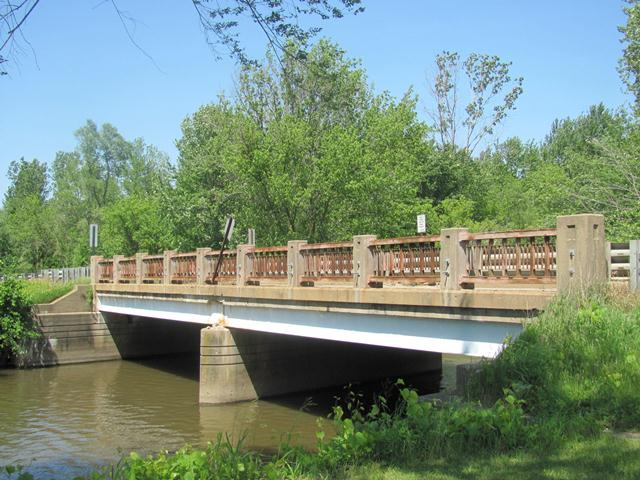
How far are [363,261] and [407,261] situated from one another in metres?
1.13

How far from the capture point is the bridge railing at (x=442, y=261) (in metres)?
9.39

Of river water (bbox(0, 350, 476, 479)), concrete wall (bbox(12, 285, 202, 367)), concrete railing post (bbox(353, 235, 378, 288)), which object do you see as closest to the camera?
concrete railing post (bbox(353, 235, 378, 288))

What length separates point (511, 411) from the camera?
6.36 metres

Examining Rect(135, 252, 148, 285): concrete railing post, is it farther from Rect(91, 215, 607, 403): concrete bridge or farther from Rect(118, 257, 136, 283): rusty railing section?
Rect(118, 257, 136, 283): rusty railing section

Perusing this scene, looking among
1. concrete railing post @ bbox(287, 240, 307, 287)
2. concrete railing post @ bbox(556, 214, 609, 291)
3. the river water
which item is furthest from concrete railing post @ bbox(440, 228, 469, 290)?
concrete railing post @ bbox(287, 240, 307, 287)

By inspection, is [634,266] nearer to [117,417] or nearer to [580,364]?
[580,364]

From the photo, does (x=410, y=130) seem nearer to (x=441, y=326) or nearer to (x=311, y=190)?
(x=311, y=190)

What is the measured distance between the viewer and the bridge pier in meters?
17.4

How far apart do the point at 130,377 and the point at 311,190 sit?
9155mm

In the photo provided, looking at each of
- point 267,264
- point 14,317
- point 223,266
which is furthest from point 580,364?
point 14,317

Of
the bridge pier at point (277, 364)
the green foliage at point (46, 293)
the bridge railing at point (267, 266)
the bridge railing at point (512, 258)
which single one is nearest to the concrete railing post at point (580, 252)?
the bridge railing at point (512, 258)

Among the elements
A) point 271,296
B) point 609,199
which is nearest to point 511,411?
point 271,296

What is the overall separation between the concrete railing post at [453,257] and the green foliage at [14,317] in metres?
19.2

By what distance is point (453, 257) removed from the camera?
11.1 meters
